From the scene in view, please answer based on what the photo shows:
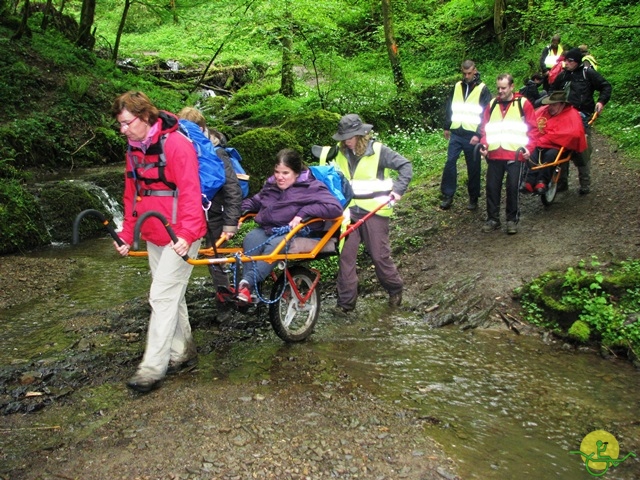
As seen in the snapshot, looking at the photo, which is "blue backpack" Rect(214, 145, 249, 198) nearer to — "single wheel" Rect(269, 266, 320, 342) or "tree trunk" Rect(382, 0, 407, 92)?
"single wheel" Rect(269, 266, 320, 342)

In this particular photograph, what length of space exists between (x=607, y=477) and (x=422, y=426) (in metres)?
1.28

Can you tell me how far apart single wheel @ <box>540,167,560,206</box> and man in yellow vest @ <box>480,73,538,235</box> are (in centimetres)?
107

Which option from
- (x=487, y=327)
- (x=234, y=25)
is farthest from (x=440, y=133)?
(x=487, y=327)

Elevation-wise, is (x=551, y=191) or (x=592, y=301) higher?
(x=551, y=191)

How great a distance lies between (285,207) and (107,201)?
8035mm

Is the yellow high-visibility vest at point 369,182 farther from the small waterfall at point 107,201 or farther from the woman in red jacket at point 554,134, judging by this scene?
the small waterfall at point 107,201

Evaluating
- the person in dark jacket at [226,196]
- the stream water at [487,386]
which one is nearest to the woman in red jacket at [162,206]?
the person in dark jacket at [226,196]

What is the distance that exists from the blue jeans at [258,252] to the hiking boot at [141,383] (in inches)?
48.9

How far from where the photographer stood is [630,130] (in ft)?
40.0

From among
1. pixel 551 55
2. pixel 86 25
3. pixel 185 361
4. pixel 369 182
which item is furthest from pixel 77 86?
pixel 185 361

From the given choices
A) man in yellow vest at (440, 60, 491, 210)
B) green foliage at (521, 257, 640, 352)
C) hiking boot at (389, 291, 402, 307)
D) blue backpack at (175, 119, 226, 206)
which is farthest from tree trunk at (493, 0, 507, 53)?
blue backpack at (175, 119, 226, 206)

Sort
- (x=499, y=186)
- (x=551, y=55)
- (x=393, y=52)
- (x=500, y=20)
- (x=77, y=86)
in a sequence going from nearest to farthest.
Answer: (x=499, y=186) → (x=551, y=55) → (x=77, y=86) → (x=393, y=52) → (x=500, y=20)

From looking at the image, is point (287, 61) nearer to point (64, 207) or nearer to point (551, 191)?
point (64, 207)

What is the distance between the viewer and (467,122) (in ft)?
29.5
